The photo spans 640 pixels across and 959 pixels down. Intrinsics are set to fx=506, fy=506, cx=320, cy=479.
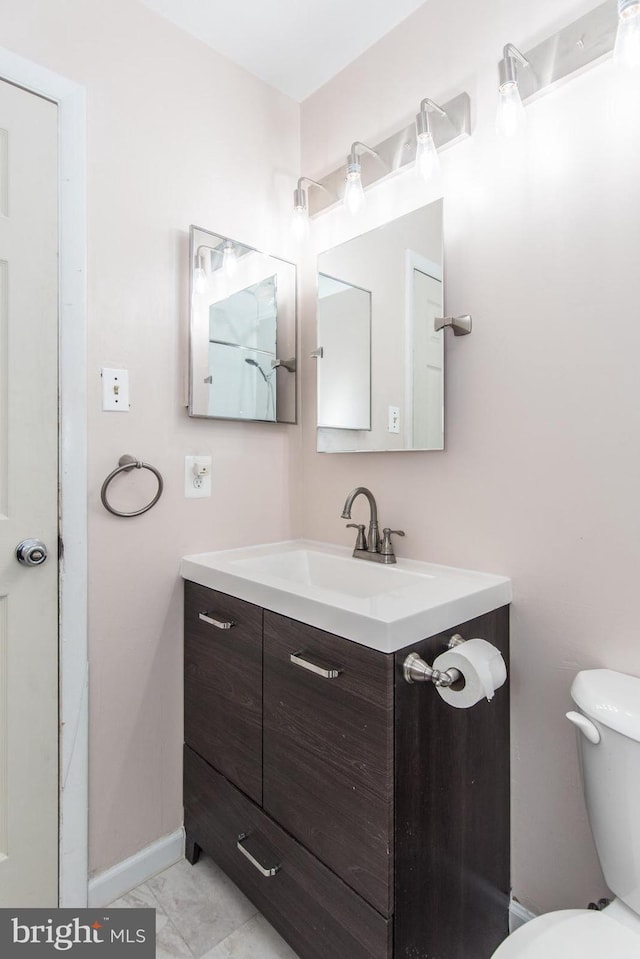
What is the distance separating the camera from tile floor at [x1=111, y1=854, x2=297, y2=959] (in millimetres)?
1187

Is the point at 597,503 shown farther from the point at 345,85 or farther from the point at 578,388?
the point at 345,85

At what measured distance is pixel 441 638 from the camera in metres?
1.02

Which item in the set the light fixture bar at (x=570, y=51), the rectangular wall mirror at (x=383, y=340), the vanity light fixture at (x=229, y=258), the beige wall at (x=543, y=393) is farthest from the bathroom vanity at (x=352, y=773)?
the light fixture bar at (x=570, y=51)

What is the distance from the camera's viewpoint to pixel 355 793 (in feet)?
3.18

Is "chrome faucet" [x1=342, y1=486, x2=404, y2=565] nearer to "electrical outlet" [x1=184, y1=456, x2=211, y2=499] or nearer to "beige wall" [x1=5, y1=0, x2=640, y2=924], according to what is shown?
"beige wall" [x1=5, y1=0, x2=640, y2=924]

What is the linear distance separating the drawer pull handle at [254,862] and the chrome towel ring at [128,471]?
86 cm

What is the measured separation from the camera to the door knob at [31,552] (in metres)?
1.20

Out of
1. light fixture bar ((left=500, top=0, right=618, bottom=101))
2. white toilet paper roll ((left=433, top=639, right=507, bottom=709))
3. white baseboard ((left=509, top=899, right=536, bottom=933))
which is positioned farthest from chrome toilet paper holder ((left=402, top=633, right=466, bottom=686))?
light fixture bar ((left=500, top=0, right=618, bottom=101))

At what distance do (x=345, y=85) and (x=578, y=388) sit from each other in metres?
1.29

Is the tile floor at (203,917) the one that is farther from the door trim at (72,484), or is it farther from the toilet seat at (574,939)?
the toilet seat at (574,939)

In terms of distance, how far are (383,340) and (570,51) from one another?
2.43ft

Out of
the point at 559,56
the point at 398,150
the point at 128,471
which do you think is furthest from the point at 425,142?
the point at 128,471

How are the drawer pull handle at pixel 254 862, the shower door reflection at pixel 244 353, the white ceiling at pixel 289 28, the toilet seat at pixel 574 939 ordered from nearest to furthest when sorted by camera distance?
1. the toilet seat at pixel 574 939
2. the drawer pull handle at pixel 254 862
3. the white ceiling at pixel 289 28
4. the shower door reflection at pixel 244 353

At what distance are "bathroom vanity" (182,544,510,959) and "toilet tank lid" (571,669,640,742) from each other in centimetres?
21
